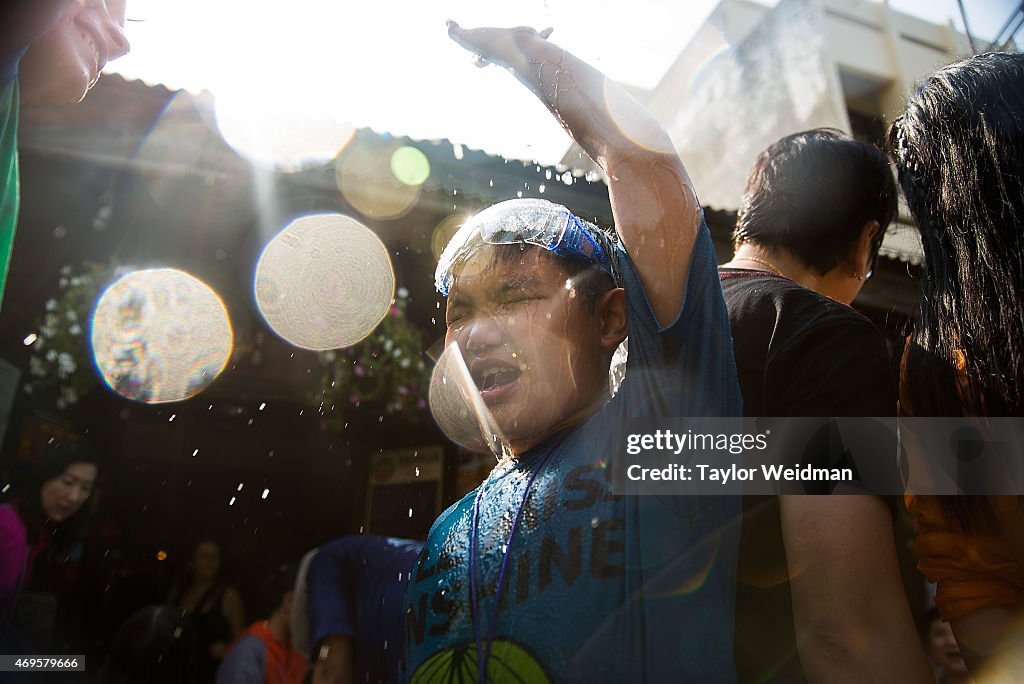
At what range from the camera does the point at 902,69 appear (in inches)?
391

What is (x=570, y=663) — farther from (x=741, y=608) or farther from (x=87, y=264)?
(x=87, y=264)

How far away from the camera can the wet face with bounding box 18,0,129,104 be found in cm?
129

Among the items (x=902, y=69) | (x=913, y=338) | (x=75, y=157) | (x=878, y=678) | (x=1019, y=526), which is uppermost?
(x=902, y=69)

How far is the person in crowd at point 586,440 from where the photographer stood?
1088 mm

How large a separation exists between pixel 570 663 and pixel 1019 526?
2.66 feet

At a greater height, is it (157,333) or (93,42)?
(157,333)

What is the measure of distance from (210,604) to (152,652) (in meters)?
1.37

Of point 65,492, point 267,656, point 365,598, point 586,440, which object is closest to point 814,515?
point 586,440

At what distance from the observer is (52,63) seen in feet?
4.26

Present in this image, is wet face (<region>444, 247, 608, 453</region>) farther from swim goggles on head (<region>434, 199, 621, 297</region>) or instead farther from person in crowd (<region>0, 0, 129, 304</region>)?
person in crowd (<region>0, 0, 129, 304</region>)

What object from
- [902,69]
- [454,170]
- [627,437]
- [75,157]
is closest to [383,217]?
[454,170]

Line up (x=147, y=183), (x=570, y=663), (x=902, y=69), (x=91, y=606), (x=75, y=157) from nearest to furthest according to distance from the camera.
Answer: (x=570, y=663) → (x=75, y=157) → (x=147, y=183) → (x=91, y=606) → (x=902, y=69)

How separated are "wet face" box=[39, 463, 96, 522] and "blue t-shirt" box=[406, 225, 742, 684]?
408 cm

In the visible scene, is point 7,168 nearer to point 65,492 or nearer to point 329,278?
point 329,278
